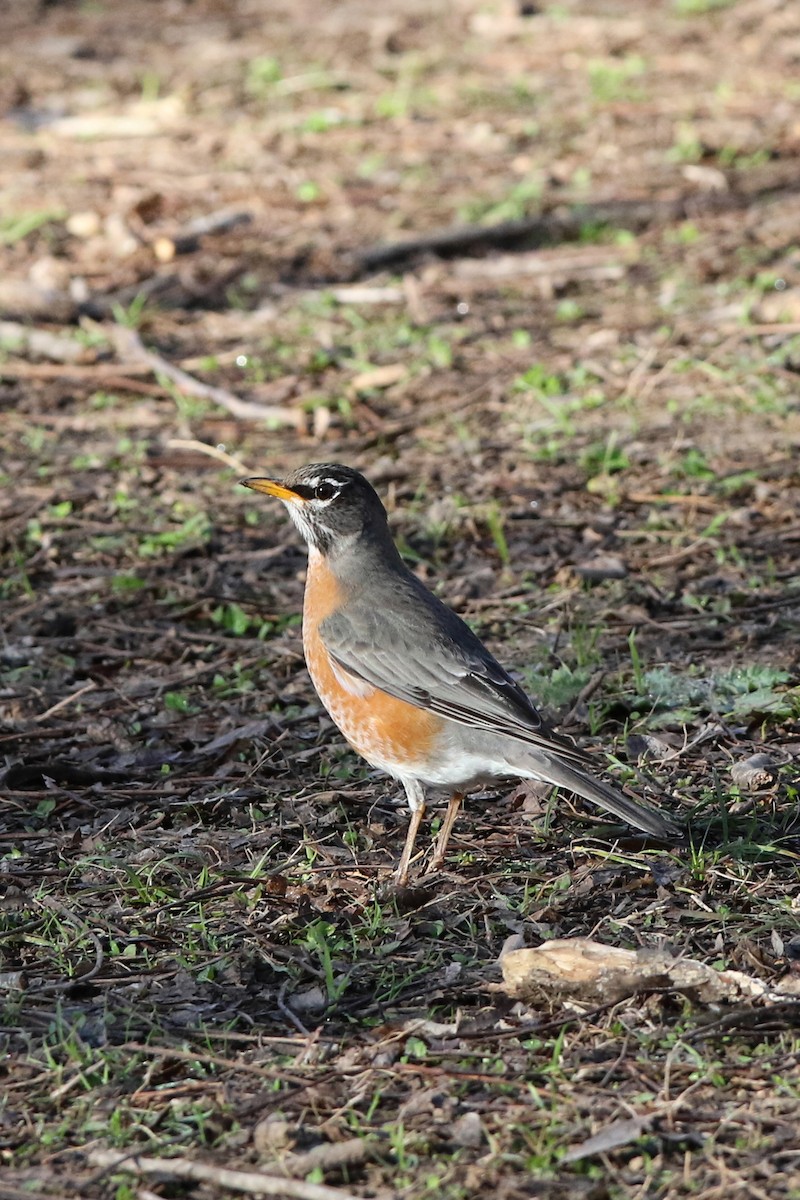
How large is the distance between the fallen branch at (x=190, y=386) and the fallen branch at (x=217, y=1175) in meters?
5.62

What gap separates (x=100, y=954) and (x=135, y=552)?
3304 millimetres

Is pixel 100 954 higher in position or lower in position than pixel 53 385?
higher

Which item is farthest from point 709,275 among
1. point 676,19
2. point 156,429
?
point 676,19

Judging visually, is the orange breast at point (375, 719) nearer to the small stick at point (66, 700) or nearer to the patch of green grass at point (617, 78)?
the small stick at point (66, 700)

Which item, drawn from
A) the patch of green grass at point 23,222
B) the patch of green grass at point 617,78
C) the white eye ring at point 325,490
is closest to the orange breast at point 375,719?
the white eye ring at point 325,490

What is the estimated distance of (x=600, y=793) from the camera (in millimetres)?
4605

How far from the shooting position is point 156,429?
898 cm

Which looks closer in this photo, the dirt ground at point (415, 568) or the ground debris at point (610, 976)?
the dirt ground at point (415, 568)

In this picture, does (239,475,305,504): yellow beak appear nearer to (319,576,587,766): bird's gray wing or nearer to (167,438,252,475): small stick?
(319,576,587,766): bird's gray wing

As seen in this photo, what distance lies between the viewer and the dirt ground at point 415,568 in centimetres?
379

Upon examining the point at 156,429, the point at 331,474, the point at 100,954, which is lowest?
the point at 156,429

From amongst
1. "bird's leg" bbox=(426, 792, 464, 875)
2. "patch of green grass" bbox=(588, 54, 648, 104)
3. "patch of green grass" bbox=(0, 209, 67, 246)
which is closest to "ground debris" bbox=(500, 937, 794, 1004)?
"bird's leg" bbox=(426, 792, 464, 875)

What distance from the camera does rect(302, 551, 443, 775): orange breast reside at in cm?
505

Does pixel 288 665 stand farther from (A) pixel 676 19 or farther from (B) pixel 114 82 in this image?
(A) pixel 676 19
